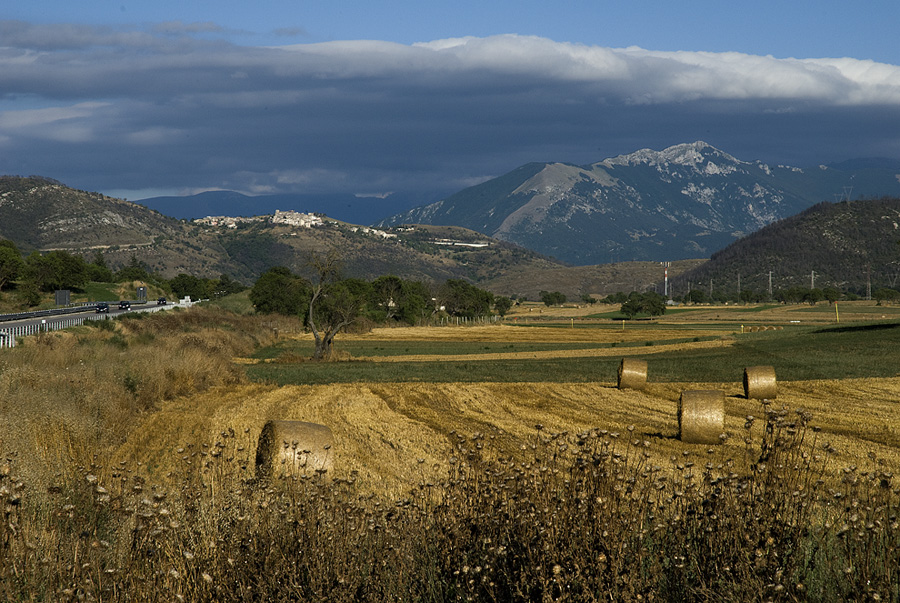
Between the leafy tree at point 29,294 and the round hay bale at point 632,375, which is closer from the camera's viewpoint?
the round hay bale at point 632,375

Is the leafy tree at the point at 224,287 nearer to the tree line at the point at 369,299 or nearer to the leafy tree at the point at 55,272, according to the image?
the tree line at the point at 369,299

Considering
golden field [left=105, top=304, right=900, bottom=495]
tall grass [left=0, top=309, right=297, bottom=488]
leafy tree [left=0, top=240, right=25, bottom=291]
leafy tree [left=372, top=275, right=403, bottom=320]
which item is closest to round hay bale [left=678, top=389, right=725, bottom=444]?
golden field [left=105, top=304, right=900, bottom=495]

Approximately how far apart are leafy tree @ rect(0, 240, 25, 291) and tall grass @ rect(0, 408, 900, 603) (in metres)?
101

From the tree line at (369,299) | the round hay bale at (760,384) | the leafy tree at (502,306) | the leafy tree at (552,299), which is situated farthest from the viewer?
the leafy tree at (552,299)

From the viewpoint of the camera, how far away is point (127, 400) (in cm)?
2258

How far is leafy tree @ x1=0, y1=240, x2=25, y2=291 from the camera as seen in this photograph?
97575mm

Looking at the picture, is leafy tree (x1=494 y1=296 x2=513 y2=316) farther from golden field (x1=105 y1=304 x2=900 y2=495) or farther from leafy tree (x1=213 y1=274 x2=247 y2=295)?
golden field (x1=105 y1=304 x2=900 y2=495)

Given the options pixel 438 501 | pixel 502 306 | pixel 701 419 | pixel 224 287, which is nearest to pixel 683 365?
pixel 701 419

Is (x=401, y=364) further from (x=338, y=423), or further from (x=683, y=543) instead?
(x=683, y=543)

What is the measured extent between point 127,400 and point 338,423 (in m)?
5.55

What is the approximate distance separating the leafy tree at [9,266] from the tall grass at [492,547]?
3971 inches

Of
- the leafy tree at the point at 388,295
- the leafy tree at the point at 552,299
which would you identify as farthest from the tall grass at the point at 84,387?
the leafy tree at the point at 552,299

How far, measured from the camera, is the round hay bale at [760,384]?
26.3 meters

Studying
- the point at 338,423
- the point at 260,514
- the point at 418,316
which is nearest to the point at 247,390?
the point at 338,423
